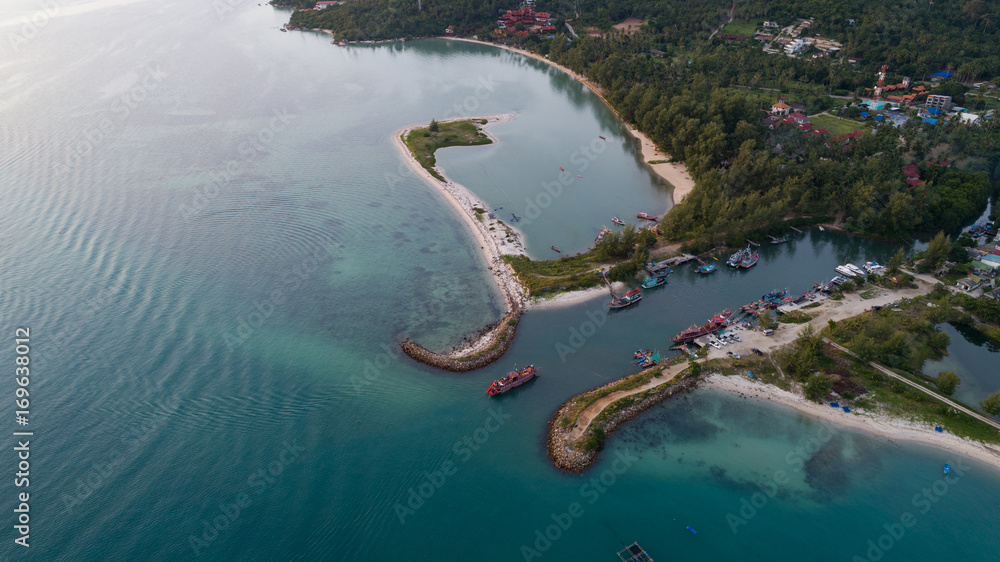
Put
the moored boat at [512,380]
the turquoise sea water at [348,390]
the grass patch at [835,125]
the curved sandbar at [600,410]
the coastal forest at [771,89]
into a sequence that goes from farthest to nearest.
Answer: the grass patch at [835,125]
the coastal forest at [771,89]
the moored boat at [512,380]
the curved sandbar at [600,410]
the turquoise sea water at [348,390]

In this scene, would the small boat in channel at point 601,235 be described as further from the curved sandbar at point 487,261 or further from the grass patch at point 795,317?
the grass patch at point 795,317

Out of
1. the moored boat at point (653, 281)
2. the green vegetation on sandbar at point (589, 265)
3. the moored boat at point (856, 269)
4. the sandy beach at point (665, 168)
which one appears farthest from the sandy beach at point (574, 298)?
the moored boat at point (856, 269)

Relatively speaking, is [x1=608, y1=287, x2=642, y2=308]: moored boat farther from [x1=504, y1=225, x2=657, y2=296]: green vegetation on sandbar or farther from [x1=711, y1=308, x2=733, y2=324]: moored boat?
[x1=711, y1=308, x2=733, y2=324]: moored boat

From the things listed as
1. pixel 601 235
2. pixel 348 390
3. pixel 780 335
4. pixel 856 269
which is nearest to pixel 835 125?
pixel 856 269

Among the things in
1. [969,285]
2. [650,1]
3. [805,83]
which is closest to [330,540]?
[969,285]

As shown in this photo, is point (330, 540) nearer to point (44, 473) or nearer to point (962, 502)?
point (44, 473)

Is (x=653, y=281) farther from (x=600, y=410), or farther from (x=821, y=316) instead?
(x=600, y=410)
